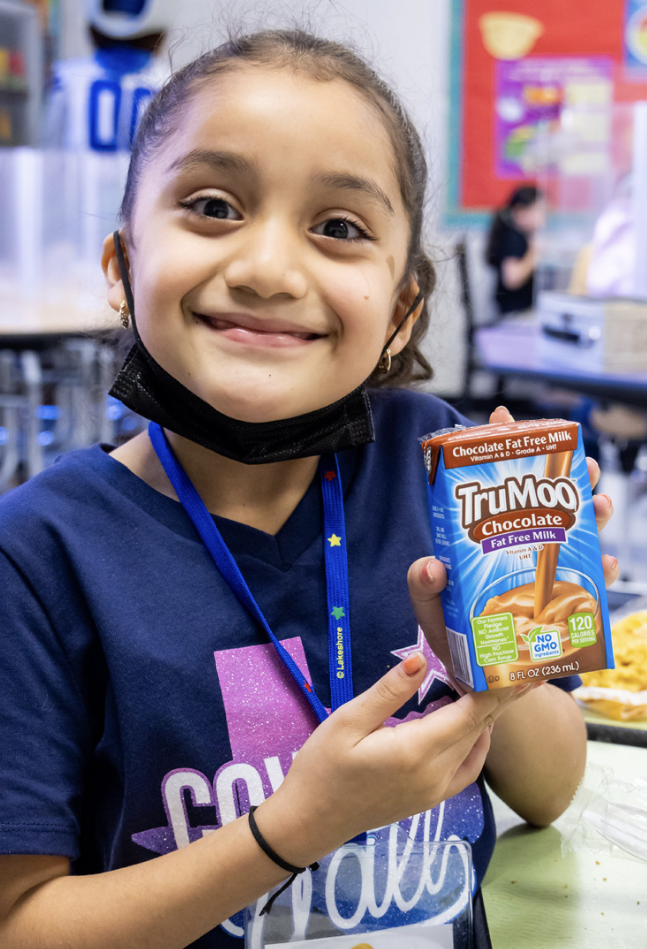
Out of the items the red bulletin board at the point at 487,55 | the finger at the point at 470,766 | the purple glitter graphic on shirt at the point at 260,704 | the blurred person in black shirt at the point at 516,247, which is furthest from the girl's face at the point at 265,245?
the red bulletin board at the point at 487,55

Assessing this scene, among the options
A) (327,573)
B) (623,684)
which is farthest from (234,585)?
(623,684)

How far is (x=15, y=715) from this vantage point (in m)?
0.72

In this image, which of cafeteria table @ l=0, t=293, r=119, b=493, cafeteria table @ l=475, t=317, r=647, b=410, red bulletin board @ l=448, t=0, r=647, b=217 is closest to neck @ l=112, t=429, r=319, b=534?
cafeteria table @ l=475, t=317, r=647, b=410

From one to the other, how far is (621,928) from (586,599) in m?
0.30

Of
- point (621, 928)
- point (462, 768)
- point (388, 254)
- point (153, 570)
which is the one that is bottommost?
point (621, 928)

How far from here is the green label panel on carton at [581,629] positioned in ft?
2.06

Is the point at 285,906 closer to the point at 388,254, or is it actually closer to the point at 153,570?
the point at 153,570

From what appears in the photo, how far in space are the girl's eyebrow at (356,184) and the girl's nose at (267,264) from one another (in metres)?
0.05

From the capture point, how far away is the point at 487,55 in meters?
6.34

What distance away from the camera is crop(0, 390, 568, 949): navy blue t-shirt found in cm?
74

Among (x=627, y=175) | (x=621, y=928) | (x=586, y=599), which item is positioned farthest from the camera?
(x=627, y=175)

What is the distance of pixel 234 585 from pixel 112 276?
326 mm

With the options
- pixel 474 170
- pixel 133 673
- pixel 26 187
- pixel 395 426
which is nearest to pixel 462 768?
pixel 133 673

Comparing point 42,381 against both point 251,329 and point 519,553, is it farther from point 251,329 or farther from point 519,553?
point 519,553
